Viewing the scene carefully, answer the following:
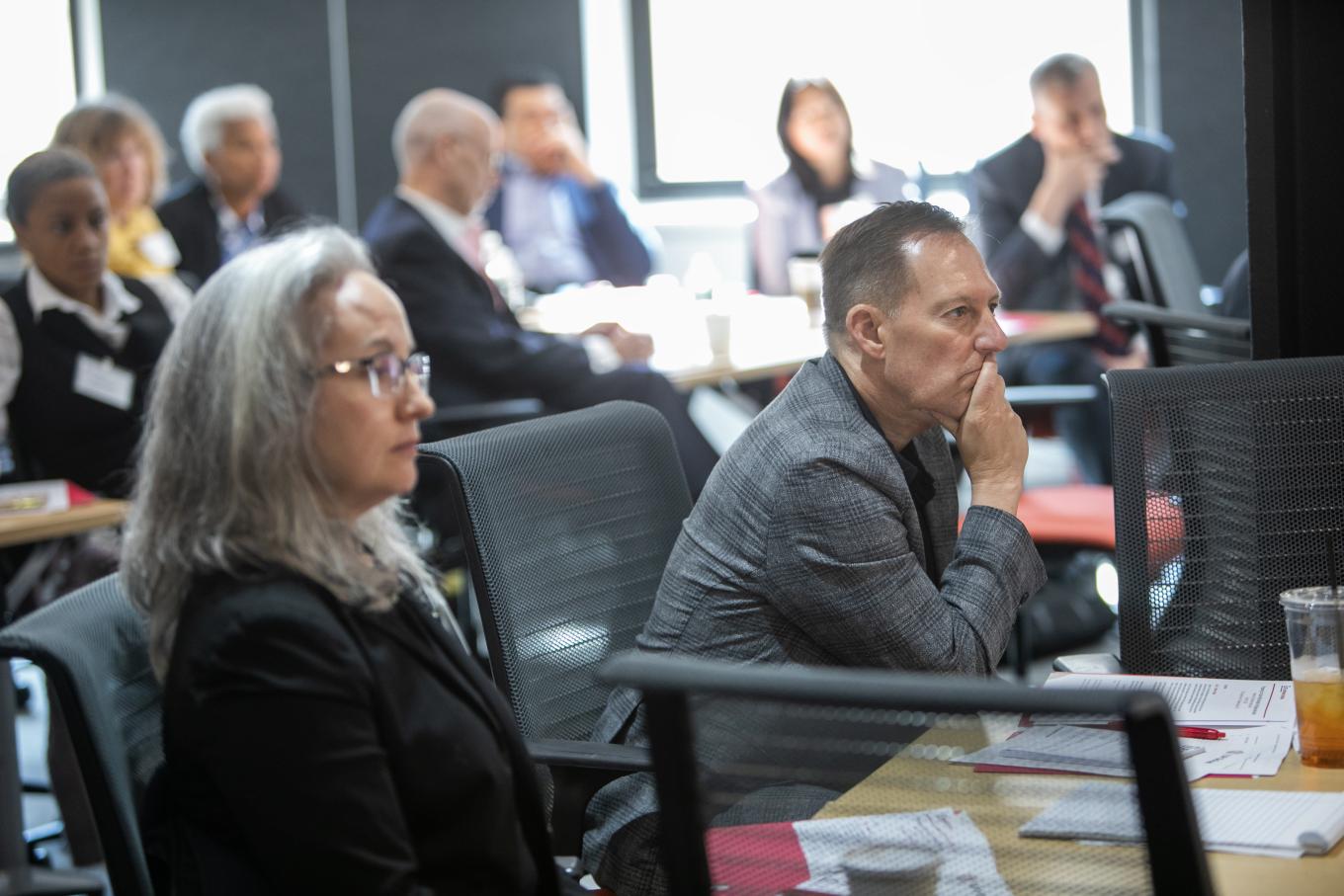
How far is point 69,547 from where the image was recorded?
346 centimetres

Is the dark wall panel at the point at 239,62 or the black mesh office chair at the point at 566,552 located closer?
the black mesh office chair at the point at 566,552

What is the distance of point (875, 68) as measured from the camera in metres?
8.20

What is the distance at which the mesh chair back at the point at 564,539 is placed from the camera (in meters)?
1.90

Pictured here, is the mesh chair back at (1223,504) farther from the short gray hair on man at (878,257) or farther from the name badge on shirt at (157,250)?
the name badge on shirt at (157,250)

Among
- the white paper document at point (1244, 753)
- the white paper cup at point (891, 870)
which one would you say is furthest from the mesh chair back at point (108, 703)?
the white paper document at point (1244, 753)

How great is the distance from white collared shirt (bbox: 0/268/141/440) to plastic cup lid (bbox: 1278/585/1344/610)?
270 cm

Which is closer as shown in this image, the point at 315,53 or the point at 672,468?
the point at 672,468

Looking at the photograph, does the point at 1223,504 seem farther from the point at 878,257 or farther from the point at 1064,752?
the point at 1064,752

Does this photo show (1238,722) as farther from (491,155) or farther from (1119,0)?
(1119,0)

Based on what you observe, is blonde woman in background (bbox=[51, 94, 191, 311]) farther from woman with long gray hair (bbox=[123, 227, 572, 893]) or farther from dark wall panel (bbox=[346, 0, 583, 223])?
woman with long gray hair (bbox=[123, 227, 572, 893])

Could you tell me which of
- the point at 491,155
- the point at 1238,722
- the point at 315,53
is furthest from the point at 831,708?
the point at 315,53

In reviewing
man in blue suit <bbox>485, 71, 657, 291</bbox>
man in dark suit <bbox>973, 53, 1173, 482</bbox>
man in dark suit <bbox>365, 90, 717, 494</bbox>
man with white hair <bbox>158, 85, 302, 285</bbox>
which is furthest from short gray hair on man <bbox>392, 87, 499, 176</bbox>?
man in blue suit <bbox>485, 71, 657, 291</bbox>

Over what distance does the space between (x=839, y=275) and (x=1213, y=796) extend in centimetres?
82

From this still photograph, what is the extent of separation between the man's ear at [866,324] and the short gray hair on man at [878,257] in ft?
0.03
